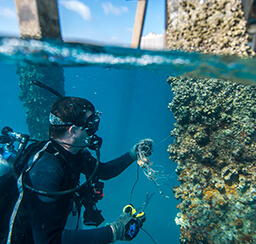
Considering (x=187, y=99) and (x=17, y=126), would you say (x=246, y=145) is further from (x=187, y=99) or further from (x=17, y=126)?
(x=17, y=126)

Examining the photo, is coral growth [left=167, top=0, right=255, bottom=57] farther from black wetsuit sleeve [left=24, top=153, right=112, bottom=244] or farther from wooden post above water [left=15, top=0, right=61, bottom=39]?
black wetsuit sleeve [left=24, top=153, right=112, bottom=244]

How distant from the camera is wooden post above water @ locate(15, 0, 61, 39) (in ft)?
7.21

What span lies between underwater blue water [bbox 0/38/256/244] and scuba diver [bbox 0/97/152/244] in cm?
150

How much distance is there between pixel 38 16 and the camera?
7.30ft

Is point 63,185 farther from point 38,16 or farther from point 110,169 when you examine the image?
point 38,16

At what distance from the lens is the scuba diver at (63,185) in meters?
2.03

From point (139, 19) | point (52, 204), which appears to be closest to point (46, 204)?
point (52, 204)

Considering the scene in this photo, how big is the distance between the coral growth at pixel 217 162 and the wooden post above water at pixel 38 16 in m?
4.00

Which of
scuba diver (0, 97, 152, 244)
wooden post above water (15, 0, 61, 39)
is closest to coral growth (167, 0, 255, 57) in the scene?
wooden post above water (15, 0, 61, 39)

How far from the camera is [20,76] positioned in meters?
9.72

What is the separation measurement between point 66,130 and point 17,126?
8503 centimetres

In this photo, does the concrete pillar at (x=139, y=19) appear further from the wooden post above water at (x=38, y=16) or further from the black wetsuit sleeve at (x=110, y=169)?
the black wetsuit sleeve at (x=110, y=169)

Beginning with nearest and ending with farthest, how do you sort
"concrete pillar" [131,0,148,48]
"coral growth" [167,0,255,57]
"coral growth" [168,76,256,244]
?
"concrete pillar" [131,0,148,48]
"coral growth" [167,0,255,57]
"coral growth" [168,76,256,244]

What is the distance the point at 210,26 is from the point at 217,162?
3.31 meters
